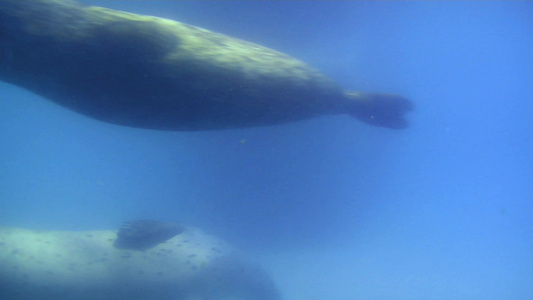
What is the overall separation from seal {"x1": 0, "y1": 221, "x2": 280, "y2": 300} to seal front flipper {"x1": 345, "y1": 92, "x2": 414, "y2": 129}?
390 centimetres

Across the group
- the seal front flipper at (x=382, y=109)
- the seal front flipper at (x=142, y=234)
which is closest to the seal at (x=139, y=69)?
the seal front flipper at (x=382, y=109)

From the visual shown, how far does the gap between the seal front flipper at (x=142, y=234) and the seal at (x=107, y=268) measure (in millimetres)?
16

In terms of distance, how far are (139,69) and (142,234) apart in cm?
304

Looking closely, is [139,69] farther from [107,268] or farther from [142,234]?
[107,268]

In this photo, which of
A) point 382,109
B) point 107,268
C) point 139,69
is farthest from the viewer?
point 382,109

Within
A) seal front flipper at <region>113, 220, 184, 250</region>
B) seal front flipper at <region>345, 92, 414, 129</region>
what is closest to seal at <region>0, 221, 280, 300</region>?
seal front flipper at <region>113, 220, 184, 250</region>

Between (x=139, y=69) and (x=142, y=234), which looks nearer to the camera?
(x=139, y=69)

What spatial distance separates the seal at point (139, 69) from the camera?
3602 millimetres

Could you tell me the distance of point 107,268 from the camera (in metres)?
5.68

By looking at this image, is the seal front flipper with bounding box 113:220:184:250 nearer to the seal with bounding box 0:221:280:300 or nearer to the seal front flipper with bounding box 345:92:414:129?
the seal with bounding box 0:221:280:300

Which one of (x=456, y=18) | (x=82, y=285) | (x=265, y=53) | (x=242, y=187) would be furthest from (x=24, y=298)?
(x=456, y=18)

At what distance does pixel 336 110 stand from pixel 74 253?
490cm

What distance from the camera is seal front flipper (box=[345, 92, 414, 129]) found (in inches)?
238

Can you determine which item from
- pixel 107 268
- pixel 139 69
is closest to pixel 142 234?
pixel 107 268
